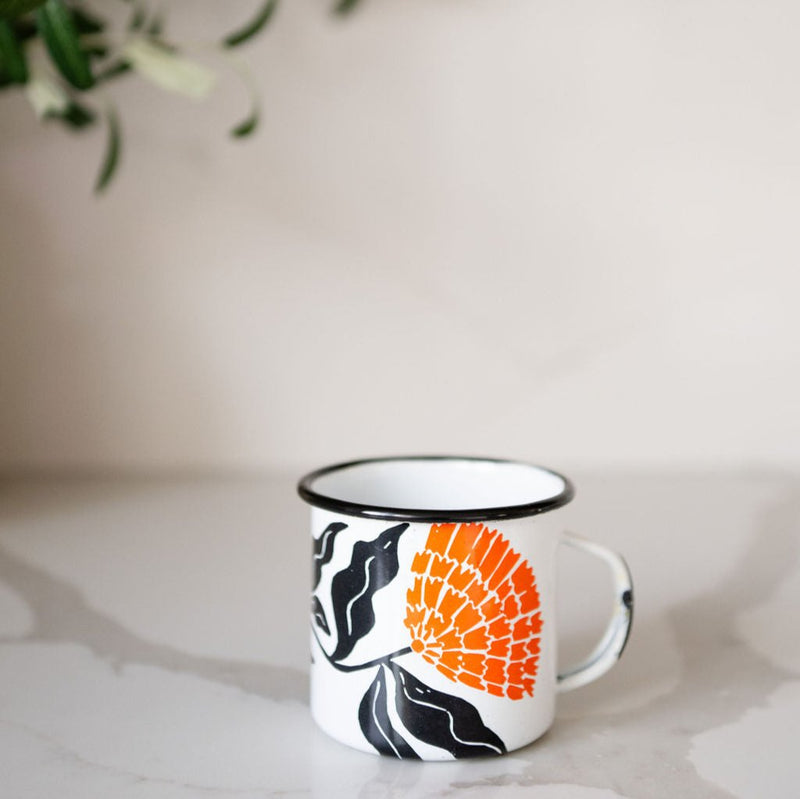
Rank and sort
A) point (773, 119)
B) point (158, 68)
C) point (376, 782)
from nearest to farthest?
point (376, 782) → point (158, 68) → point (773, 119)

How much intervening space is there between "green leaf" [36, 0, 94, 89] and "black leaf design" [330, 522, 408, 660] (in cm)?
50

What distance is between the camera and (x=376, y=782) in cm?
38

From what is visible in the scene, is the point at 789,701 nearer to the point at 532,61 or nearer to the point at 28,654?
the point at 28,654

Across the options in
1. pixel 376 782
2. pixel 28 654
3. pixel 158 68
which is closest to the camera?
pixel 376 782

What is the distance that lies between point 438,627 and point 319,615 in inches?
2.4

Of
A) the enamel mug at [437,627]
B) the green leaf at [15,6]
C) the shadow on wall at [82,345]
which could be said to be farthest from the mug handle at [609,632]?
the shadow on wall at [82,345]

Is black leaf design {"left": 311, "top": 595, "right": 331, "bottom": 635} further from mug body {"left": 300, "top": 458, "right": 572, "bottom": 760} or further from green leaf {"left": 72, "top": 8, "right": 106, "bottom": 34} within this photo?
green leaf {"left": 72, "top": 8, "right": 106, "bottom": 34}

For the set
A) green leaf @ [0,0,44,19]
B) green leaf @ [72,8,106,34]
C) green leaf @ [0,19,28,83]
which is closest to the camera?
green leaf @ [0,0,44,19]

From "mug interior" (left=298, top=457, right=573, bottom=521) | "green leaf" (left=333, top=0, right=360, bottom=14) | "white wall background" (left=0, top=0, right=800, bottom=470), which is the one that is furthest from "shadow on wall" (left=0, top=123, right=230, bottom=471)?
"mug interior" (left=298, top=457, right=573, bottom=521)

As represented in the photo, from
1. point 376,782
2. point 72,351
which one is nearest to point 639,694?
point 376,782

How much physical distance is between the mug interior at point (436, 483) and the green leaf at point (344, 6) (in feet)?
1.82

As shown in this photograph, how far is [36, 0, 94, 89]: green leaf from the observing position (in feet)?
2.39

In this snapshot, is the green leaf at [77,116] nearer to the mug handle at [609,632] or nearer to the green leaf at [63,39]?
the green leaf at [63,39]

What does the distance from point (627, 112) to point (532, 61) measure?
10cm
